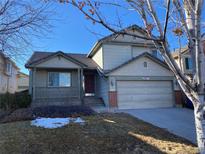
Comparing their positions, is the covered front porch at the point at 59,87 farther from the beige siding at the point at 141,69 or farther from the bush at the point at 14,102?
the beige siding at the point at 141,69

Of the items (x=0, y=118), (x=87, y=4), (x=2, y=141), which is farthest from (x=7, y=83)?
(x=87, y=4)

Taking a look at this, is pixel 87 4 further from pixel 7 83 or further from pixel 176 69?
pixel 7 83

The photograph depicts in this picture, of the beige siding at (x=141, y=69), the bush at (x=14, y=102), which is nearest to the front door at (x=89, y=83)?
the beige siding at (x=141, y=69)

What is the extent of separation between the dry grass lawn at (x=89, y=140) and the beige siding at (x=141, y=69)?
7406mm

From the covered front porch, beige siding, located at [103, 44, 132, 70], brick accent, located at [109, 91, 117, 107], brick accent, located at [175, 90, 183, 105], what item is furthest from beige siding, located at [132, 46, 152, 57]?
the covered front porch

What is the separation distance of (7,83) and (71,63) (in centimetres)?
1305

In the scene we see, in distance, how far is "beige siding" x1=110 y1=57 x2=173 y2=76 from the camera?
590 inches

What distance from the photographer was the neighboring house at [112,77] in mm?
14617

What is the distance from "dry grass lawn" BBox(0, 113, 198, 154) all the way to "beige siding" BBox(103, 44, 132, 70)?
8.40m

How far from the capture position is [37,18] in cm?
564

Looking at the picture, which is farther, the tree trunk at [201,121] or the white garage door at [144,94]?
the white garage door at [144,94]

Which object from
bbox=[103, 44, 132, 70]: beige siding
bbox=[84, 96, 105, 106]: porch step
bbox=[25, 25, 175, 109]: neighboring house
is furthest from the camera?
bbox=[103, 44, 132, 70]: beige siding

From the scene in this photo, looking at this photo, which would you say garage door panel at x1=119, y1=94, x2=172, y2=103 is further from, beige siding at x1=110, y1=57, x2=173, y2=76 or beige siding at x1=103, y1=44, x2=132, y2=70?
beige siding at x1=103, y1=44, x2=132, y2=70

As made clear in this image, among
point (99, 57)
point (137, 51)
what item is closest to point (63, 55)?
point (99, 57)
